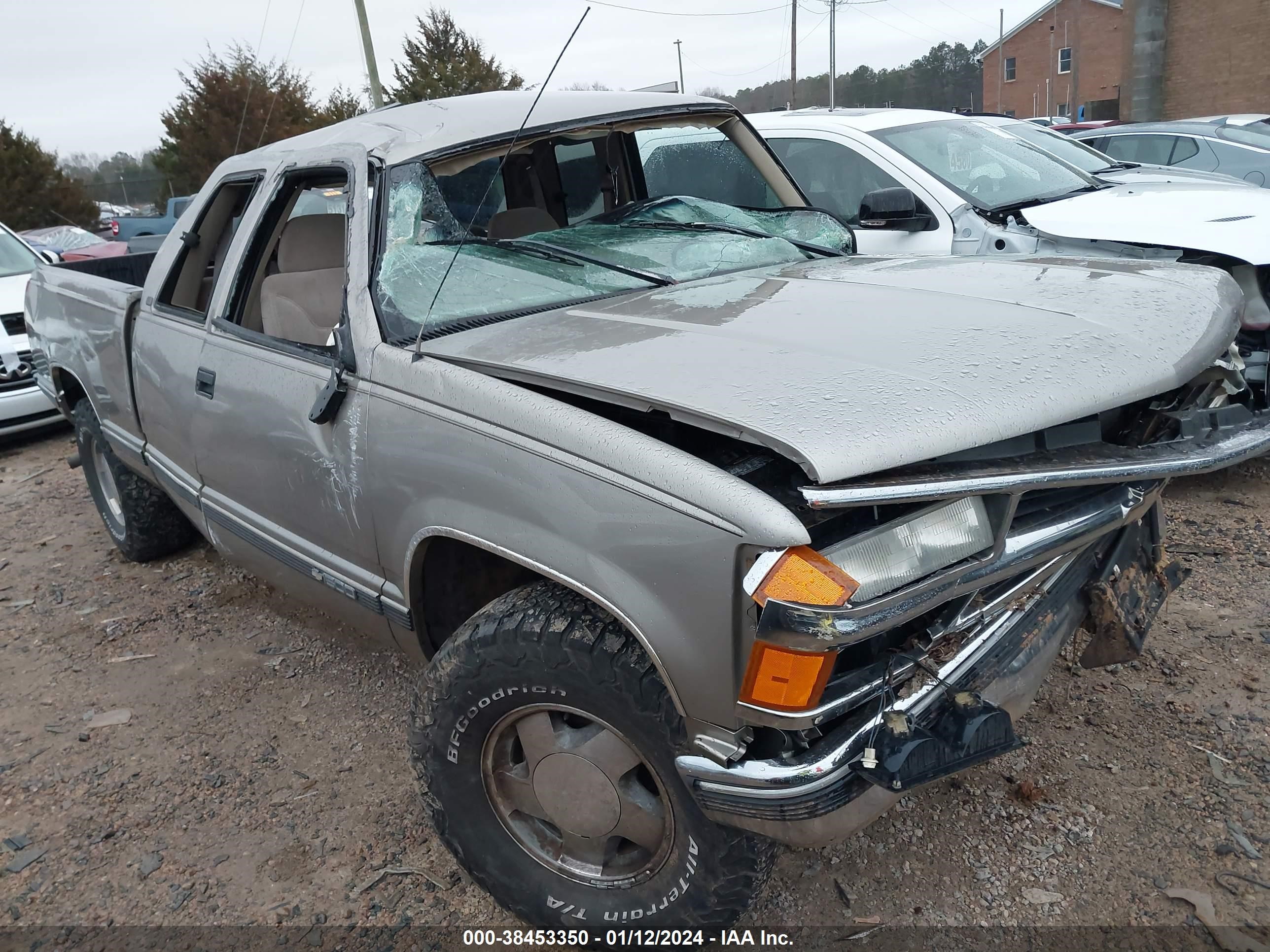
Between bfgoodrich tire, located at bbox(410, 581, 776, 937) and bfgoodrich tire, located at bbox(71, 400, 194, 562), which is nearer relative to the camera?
bfgoodrich tire, located at bbox(410, 581, 776, 937)

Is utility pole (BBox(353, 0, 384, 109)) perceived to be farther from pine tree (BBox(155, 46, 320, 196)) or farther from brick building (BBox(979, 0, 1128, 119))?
brick building (BBox(979, 0, 1128, 119))

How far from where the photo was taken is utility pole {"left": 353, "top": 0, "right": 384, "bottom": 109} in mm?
10852

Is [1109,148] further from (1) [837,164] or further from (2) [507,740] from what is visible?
(2) [507,740]

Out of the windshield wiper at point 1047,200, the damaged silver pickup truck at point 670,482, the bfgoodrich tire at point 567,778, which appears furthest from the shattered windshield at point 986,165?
the bfgoodrich tire at point 567,778

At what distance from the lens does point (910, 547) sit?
1.77 metres

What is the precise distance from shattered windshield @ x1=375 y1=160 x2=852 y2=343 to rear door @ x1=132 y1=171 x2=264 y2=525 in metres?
0.89

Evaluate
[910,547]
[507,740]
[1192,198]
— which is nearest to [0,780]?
[507,740]

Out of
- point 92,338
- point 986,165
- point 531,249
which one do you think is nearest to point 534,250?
point 531,249

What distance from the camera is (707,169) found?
3.85 metres

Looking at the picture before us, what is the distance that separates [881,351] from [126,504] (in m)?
3.86

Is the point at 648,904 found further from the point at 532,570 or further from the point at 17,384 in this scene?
the point at 17,384

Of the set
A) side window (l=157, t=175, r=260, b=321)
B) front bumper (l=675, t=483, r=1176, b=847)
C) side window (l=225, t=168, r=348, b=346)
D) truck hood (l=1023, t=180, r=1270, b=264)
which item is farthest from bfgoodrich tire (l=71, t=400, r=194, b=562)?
truck hood (l=1023, t=180, r=1270, b=264)

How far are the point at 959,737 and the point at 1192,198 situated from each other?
4.35 metres

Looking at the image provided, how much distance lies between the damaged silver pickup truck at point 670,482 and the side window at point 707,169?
50 centimetres
